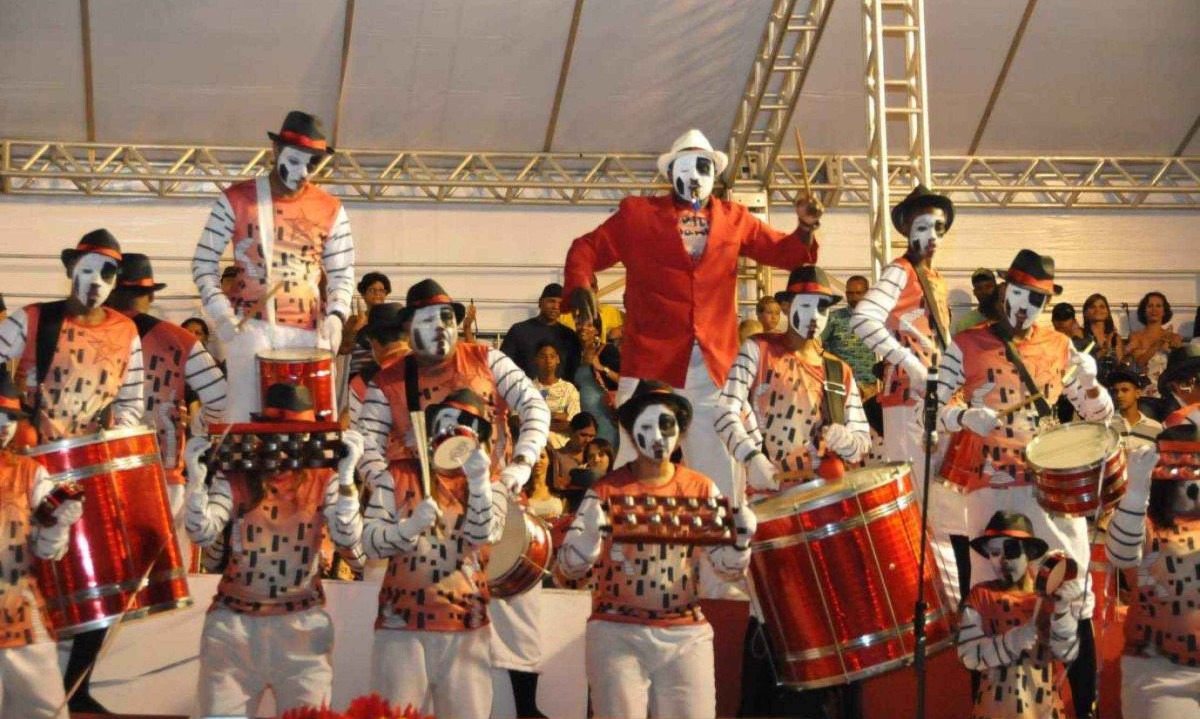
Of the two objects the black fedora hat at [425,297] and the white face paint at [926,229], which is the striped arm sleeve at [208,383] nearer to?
the black fedora hat at [425,297]

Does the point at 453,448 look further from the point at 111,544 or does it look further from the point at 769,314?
the point at 769,314

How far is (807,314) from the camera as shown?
27.7 feet

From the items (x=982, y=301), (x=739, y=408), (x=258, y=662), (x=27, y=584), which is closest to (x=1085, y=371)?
(x=739, y=408)

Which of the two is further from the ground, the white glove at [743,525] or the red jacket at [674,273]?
the red jacket at [674,273]

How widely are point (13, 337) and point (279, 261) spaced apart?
3.68 feet

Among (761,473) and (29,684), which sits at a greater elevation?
(761,473)

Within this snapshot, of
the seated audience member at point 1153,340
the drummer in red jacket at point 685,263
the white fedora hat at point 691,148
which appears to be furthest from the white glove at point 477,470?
the seated audience member at point 1153,340

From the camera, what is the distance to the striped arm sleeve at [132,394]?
25.9 feet

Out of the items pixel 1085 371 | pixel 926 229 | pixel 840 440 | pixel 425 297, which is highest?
pixel 926 229

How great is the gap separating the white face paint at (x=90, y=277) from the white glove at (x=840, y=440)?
3.08 m

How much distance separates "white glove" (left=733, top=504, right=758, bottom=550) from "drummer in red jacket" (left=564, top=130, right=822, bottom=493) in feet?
5.04

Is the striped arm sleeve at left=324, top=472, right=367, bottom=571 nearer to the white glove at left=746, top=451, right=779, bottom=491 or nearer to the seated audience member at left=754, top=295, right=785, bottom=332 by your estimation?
the white glove at left=746, top=451, right=779, bottom=491

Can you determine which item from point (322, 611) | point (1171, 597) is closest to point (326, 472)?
point (322, 611)

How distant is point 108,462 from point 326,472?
2.73 ft
